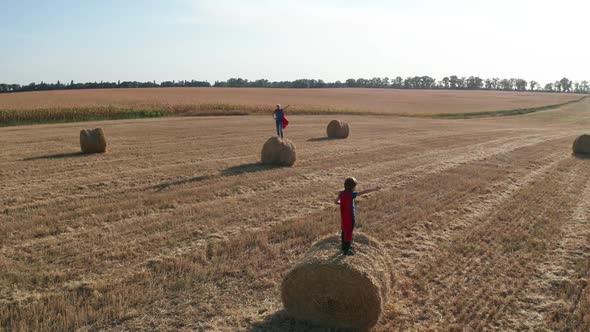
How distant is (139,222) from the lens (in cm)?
921

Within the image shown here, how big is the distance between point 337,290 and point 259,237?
3.19 meters

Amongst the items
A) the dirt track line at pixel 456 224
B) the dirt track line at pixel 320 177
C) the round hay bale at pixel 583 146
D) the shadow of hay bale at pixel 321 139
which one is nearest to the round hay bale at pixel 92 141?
the dirt track line at pixel 320 177

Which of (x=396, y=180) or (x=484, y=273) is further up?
(x=396, y=180)

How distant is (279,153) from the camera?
49.8ft

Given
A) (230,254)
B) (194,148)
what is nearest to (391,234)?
(230,254)

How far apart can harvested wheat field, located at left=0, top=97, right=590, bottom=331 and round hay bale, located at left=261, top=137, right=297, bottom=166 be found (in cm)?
53

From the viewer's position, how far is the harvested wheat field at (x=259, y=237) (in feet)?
19.3

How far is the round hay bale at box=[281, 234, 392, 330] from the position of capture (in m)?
5.40

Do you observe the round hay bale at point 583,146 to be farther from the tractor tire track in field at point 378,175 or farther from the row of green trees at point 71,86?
the row of green trees at point 71,86

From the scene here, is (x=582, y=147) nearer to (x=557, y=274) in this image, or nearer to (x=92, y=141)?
(x=557, y=274)

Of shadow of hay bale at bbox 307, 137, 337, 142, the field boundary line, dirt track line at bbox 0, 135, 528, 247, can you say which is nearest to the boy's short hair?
dirt track line at bbox 0, 135, 528, 247

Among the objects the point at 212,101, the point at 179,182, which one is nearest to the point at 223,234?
the point at 179,182

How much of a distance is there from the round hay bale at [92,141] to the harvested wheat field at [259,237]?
524 mm

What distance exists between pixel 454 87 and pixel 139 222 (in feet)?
586
